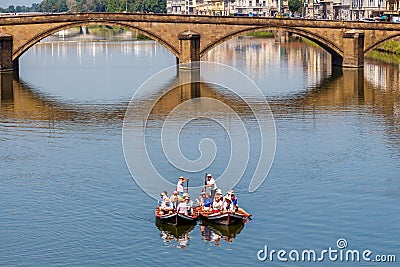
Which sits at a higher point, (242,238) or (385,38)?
(385,38)

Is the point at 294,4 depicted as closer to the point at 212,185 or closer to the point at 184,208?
the point at 212,185

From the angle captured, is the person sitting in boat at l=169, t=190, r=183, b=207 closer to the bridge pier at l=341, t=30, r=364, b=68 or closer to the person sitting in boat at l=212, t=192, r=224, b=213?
the person sitting in boat at l=212, t=192, r=224, b=213

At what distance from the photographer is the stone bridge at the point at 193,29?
9900 cm

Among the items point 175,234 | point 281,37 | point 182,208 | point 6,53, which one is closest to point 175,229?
point 175,234

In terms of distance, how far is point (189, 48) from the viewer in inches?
3927

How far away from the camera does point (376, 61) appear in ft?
362

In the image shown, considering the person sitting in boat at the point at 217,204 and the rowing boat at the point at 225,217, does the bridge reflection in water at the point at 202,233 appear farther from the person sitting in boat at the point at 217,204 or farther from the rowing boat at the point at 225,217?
the person sitting in boat at the point at 217,204

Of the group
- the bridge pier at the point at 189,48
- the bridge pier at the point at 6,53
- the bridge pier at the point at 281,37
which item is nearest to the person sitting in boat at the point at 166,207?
the bridge pier at the point at 189,48

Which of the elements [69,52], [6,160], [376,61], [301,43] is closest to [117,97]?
[6,160]

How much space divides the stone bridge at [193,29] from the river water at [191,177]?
37.0 feet

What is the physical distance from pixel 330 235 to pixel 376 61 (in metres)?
74.2

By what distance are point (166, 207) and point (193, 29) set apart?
61.9 metres

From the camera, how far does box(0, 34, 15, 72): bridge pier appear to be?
319 feet

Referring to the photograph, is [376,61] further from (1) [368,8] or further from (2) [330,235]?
(2) [330,235]
